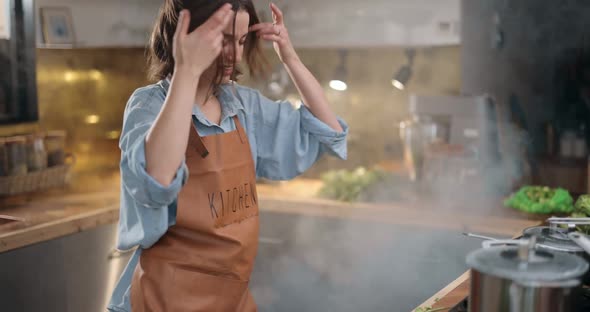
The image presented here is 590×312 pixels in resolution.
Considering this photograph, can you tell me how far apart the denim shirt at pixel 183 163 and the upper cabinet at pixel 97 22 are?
1.85 meters

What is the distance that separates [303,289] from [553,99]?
1.50 meters

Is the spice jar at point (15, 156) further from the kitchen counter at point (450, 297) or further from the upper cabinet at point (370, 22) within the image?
the kitchen counter at point (450, 297)

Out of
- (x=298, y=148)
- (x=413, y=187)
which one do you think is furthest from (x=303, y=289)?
(x=298, y=148)

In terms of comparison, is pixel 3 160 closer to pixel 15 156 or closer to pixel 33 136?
pixel 15 156

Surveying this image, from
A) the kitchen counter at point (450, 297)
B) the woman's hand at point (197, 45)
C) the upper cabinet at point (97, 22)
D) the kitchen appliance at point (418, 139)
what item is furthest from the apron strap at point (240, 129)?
the upper cabinet at point (97, 22)

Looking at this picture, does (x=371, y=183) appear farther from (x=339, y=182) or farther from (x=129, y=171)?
(x=129, y=171)

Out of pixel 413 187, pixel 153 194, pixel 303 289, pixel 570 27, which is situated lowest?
pixel 303 289

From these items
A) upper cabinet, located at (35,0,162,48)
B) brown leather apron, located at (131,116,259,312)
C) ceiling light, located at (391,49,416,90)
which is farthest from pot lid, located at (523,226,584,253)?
upper cabinet, located at (35,0,162,48)

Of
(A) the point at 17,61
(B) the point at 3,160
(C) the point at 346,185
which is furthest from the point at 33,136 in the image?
(C) the point at 346,185

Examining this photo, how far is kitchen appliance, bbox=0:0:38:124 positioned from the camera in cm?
287

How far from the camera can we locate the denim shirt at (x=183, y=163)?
1.28 m

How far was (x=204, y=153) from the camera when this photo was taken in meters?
1.50

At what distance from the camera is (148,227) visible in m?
1.41

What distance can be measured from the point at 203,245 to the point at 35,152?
172 cm
